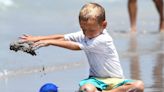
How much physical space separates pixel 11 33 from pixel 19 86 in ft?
17.8

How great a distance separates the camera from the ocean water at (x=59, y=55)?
743 centimetres

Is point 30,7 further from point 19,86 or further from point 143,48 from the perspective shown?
point 19,86

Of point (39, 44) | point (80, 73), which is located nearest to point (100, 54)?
point (39, 44)

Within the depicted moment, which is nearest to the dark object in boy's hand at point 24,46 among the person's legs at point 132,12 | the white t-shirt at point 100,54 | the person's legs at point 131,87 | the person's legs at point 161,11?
the white t-shirt at point 100,54

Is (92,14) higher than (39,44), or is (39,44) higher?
(92,14)

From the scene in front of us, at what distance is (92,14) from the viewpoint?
5391mm

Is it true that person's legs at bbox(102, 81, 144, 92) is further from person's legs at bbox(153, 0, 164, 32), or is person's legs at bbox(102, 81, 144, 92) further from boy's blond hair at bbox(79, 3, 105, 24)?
person's legs at bbox(153, 0, 164, 32)

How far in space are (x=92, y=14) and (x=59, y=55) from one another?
13.7 ft

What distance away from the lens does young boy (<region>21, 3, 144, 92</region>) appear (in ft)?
17.7

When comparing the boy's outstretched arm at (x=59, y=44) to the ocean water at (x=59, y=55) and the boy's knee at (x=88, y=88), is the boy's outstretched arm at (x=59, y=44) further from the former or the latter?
the ocean water at (x=59, y=55)

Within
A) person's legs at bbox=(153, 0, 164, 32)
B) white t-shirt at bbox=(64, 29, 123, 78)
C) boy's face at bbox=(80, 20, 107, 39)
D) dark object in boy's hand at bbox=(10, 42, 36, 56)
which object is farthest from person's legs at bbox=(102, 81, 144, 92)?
person's legs at bbox=(153, 0, 164, 32)

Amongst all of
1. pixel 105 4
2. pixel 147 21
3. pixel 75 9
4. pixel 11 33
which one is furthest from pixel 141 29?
pixel 105 4

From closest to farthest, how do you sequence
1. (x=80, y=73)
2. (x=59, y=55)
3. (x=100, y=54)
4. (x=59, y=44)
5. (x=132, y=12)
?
(x=59, y=44) → (x=100, y=54) → (x=80, y=73) → (x=59, y=55) → (x=132, y=12)

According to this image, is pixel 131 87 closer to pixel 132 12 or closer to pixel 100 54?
pixel 100 54
